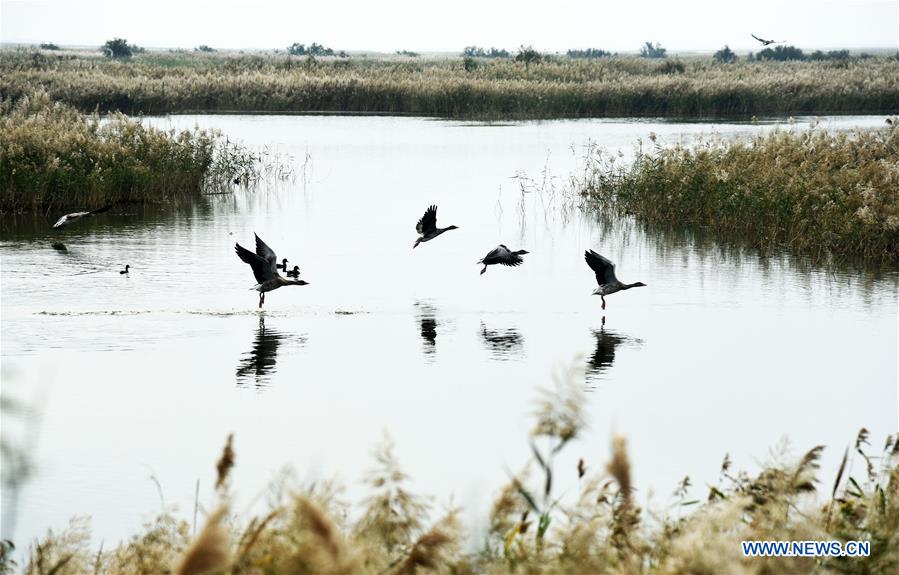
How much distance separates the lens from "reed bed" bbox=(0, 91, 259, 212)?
23.0 metres

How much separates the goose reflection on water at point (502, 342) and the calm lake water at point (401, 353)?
48mm

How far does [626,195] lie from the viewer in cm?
2409

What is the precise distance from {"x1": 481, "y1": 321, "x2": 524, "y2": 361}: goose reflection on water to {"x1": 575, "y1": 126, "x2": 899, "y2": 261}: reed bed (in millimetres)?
7018

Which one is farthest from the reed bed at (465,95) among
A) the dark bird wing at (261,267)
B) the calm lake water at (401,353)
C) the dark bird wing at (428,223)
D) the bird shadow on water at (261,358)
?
the bird shadow on water at (261,358)

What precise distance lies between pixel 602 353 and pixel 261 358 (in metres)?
3.96

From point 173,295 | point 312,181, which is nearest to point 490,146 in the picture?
point 312,181

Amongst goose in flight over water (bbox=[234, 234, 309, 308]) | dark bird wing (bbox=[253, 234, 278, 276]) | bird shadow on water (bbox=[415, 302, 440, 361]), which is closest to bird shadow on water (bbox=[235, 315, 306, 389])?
goose in flight over water (bbox=[234, 234, 309, 308])

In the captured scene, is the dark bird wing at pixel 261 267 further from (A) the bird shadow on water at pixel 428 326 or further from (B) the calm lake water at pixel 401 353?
(A) the bird shadow on water at pixel 428 326

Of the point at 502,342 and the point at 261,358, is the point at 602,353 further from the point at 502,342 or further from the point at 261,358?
the point at 261,358

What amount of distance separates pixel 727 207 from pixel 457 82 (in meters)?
35.8

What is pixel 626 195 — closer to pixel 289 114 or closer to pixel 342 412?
pixel 342 412

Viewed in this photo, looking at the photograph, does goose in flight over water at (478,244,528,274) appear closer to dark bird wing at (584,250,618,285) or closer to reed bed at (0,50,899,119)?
dark bird wing at (584,250,618,285)

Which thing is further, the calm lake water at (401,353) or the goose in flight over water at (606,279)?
the goose in flight over water at (606,279)

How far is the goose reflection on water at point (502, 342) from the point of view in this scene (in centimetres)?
1381
